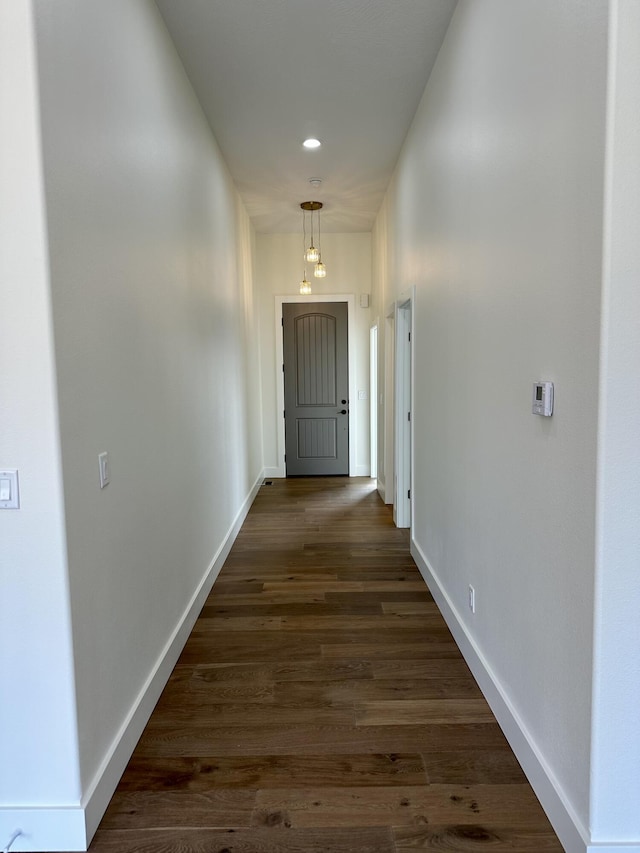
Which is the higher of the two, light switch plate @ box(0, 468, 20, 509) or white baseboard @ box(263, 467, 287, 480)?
light switch plate @ box(0, 468, 20, 509)

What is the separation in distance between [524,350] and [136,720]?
192 centimetres

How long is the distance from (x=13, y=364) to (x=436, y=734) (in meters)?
1.92

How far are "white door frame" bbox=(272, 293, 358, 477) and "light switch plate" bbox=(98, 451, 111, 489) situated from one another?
514 cm

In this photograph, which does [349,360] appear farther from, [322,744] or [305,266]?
[322,744]

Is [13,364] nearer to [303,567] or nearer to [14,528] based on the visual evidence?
[14,528]

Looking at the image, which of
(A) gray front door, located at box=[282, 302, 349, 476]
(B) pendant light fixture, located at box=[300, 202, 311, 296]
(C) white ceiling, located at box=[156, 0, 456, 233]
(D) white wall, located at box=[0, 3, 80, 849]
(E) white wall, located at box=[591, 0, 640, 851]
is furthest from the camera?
(A) gray front door, located at box=[282, 302, 349, 476]

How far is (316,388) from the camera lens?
6918 millimetres

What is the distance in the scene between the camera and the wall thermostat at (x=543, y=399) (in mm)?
1569

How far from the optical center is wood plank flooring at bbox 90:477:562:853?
161 cm

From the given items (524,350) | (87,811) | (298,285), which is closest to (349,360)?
(298,285)

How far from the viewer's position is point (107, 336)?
1.80 meters

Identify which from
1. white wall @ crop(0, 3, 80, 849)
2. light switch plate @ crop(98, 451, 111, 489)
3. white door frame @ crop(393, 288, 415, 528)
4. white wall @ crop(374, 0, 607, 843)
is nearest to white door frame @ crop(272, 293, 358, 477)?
white door frame @ crop(393, 288, 415, 528)

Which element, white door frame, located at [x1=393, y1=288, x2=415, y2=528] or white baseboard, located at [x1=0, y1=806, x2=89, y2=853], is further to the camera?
white door frame, located at [x1=393, y1=288, x2=415, y2=528]

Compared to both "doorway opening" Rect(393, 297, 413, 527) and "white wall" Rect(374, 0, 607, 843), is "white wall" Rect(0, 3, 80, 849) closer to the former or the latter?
"white wall" Rect(374, 0, 607, 843)
